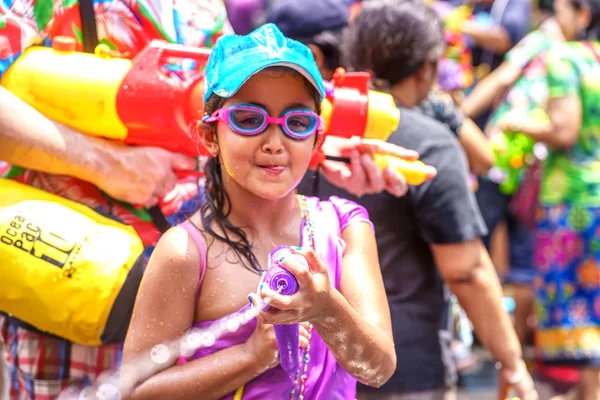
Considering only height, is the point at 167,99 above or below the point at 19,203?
above

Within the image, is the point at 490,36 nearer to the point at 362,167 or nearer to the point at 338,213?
the point at 362,167

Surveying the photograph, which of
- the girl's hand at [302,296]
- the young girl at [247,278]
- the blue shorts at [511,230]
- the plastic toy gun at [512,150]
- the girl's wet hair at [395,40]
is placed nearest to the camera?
the girl's hand at [302,296]

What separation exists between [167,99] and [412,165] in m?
0.63

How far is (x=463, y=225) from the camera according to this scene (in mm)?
2662

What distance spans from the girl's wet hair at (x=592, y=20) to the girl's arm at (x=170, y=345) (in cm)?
324

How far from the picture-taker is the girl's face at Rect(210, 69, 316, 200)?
180 centimetres

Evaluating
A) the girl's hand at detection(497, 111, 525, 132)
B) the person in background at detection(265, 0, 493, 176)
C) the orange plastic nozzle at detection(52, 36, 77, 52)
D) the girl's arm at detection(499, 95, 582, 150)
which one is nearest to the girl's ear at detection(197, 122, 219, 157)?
the orange plastic nozzle at detection(52, 36, 77, 52)

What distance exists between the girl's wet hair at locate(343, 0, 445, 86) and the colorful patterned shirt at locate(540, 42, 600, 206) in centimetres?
154

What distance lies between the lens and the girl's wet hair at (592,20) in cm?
450

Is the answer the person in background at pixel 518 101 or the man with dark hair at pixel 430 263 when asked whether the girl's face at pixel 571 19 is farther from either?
the man with dark hair at pixel 430 263

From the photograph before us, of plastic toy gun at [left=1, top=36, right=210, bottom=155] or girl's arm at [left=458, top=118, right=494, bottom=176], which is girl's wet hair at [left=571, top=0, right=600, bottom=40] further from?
plastic toy gun at [left=1, top=36, right=210, bottom=155]

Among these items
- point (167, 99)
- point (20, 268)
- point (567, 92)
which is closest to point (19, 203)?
point (20, 268)

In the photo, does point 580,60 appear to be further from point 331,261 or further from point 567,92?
point 331,261

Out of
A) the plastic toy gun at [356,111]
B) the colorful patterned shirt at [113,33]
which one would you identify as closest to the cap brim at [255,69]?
the plastic toy gun at [356,111]
